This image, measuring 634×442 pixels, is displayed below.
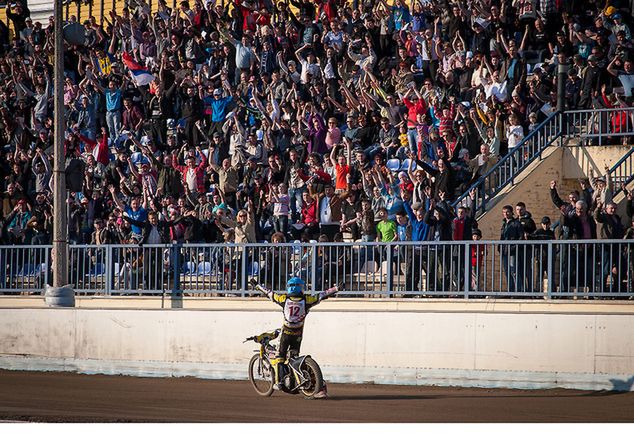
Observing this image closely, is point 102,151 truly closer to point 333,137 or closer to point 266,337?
point 333,137

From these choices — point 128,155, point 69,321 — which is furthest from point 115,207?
point 69,321

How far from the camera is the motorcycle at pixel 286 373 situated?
17.4 m

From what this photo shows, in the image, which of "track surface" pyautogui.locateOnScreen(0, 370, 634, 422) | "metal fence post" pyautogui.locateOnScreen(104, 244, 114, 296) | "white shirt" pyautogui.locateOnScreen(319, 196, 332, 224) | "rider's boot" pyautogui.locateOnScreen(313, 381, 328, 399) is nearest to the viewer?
"track surface" pyautogui.locateOnScreen(0, 370, 634, 422)

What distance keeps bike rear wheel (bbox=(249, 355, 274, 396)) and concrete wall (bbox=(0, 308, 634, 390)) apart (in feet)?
5.27

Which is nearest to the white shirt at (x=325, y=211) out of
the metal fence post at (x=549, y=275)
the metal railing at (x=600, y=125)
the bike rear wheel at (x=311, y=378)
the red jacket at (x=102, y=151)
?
the metal railing at (x=600, y=125)

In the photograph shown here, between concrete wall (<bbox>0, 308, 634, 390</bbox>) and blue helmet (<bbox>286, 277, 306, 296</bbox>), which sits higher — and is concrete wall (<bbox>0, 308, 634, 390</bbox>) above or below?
below

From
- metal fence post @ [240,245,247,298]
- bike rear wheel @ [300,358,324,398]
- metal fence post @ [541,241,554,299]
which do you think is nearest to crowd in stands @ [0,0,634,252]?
metal fence post @ [240,245,247,298]

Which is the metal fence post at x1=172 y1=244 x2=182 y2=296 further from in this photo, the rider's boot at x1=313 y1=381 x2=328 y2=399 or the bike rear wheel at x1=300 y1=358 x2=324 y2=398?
the rider's boot at x1=313 y1=381 x2=328 y2=399

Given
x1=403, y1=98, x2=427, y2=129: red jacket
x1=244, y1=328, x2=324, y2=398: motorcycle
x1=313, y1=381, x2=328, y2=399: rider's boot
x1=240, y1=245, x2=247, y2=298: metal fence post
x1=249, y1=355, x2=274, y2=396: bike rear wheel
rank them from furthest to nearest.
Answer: x1=403, y1=98, x2=427, y2=129: red jacket < x1=240, y1=245, x2=247, y2=298: metal fence post < x1=249, y1=355, x2=274, y2=396: bike rear wheel < x1=244, y1=328, x2=324, y2=398: motorcycle < x1=313, y1=381, x2=328, y2=399: rider's boot

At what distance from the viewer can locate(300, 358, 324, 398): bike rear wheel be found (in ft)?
56.6

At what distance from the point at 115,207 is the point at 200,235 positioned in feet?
15.5

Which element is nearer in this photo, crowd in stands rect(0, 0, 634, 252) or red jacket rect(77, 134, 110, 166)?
crowd in stands rect(0, 0, 634, 252)

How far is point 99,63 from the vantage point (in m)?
32.9

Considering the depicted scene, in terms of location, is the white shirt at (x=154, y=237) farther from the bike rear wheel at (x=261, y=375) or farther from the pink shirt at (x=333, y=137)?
the bike rear wheel at (x=261, y=375)
